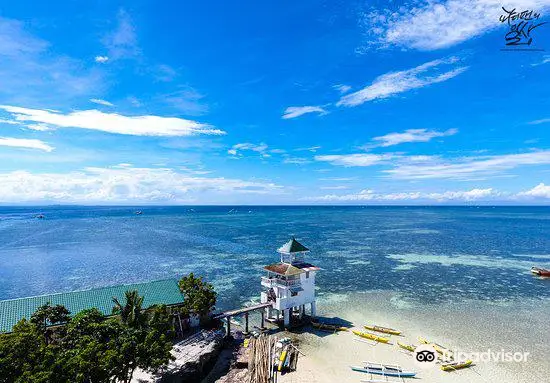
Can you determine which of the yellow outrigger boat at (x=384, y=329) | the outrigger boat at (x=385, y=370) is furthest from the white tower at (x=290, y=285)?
the outrigger boat at (x=385, y=370)

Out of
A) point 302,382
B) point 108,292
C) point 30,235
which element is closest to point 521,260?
point 302,382

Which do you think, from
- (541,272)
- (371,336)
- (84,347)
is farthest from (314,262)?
(84,347)

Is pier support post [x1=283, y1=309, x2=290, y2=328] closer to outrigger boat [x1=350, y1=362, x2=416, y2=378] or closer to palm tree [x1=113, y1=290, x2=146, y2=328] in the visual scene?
outrigger boat [x1=350, y1=362, x2=416, y2=378]

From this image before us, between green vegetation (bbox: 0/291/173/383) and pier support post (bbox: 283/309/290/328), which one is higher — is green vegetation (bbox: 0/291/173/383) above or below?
above

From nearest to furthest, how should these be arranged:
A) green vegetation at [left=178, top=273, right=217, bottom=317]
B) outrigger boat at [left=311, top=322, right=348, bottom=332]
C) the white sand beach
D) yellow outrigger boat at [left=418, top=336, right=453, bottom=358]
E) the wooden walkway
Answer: the white sand beach
yellow outrigger boat at [left=418, top=336, right=453, bottom=358]
green vegetation at [left=178, top=273, right=217, bottom=317]
the wooden walkway
outrigger boat at [left=311, top=322, right=348, bottom=332]

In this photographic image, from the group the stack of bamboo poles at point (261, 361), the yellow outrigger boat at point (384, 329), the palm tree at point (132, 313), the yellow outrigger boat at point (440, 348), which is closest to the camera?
the palm tree at point (132, 313)

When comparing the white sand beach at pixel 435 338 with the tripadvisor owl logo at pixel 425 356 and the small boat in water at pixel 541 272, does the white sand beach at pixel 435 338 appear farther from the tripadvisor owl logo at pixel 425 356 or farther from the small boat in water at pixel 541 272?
the small boat in water at pixel 541 272

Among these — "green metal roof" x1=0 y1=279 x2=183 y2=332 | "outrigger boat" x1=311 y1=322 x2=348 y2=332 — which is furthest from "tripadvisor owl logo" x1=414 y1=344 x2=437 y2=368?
"green metal roof" x1=0 y1=279 x2=183 y2=332
